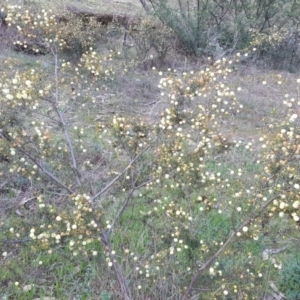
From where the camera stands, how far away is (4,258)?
121 inches

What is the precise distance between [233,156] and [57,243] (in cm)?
273

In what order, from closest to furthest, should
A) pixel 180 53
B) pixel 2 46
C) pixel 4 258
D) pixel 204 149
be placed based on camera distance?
1. pixel 204 149
2. pixel 4 258
3. pixel 2 46
4. pixel 180 53

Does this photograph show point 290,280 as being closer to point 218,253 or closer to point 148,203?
point 218,253

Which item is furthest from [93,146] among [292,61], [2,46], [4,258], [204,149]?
[292,61]

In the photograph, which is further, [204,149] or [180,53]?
[180,53]

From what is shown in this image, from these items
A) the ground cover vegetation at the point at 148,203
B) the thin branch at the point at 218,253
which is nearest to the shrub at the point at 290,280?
the ground cover vegetation at the point at 148,203

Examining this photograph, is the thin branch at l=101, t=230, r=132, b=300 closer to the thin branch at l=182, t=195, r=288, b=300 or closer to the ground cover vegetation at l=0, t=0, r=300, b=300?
the ground cover vegetation at l=0, t=0, r=300, b=300

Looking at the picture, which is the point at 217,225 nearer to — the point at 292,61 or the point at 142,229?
the point at 142,229

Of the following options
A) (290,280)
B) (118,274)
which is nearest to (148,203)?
(118,274)

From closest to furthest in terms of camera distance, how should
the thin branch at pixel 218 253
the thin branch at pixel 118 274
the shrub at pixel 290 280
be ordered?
the thin branch at pixel 218 253 < the thin branch at pixel 118 274 < the shrub at pixel 290 280

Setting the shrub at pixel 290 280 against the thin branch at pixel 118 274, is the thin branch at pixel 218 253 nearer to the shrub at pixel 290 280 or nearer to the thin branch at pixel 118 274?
the thin branch at pixel 118 274

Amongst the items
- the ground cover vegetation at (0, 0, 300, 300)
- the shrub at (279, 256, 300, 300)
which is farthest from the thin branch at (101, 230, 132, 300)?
the shrub at (279, 256, 300, 300)

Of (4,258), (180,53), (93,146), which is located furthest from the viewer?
(180,53)

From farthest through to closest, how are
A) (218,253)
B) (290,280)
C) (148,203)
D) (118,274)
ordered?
(148,203) < (290,280) < (118,274) < (218,253)
